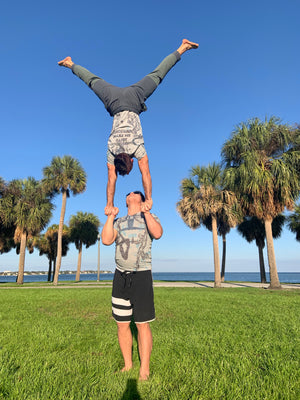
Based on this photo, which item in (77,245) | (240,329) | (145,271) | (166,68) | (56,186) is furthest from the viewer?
(77,245)

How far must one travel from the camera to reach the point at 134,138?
3.65 meters

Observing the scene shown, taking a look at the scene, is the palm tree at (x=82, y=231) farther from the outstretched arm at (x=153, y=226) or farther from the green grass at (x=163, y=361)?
the outstretched arm at (x=153, y=226)

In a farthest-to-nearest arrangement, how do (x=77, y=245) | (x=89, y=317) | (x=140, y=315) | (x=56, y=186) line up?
1. (x=77, y=245)
2. (x=56, y=186)
3. (x=89, y=317)
4. (x=140, y=315)

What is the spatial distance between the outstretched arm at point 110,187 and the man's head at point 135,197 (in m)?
0.28

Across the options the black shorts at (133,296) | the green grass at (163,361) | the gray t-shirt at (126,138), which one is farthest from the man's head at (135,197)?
the green grass at (163,361)

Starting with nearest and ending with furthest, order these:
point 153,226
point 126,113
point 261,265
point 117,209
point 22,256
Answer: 1. point 153,226
2. point 117,209
3. point 126,113
4. point 261,265
5. point 22,256

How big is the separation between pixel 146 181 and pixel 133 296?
4.84 ft

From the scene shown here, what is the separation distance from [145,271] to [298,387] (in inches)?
78.9

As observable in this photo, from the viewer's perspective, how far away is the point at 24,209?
26.6 m

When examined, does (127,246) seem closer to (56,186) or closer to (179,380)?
(179,380)

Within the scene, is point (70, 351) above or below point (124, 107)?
below

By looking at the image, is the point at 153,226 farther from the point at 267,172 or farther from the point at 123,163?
the point at 267,172

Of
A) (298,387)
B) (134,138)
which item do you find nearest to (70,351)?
(298,387)

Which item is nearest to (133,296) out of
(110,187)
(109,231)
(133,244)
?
(133,244)
